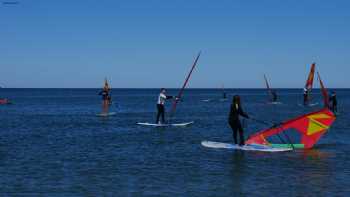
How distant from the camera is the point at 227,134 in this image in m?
22.3

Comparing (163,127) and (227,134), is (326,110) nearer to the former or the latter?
(227,134)

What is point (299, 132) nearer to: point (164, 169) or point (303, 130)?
point (303, 130)

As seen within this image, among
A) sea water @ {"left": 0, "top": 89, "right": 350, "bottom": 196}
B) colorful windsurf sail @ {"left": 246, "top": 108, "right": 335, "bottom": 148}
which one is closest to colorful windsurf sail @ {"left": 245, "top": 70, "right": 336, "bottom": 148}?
colorful windsurf sail @ {"left": 246, "top": 108, "right": 335, "bottom": 148}

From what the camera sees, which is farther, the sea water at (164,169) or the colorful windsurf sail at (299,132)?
the colorful windsurf sail at (299,132)

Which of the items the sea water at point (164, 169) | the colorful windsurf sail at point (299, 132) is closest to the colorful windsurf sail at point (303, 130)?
the colorful windsurf sail at point (299, 132)

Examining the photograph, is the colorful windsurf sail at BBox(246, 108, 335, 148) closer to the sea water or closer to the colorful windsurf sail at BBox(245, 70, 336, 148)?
the colorful windsurf sail at BBox(245, 70, 336, 148)

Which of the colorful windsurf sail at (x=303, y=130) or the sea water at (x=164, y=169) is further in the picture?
the colorful windsurf sail at (x=303, y=130)

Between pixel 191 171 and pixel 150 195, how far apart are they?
268 cm

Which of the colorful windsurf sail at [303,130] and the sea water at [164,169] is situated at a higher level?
the colorful windsurf sail at [303,130]

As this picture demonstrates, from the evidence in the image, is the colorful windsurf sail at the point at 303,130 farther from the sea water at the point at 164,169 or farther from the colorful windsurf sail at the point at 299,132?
the sea water at the point at 164,169

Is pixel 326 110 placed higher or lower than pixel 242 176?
higher

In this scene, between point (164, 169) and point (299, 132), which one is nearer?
point (164, 169)

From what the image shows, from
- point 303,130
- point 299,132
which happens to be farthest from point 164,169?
point 303,130

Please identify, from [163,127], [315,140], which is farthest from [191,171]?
[163,127]
